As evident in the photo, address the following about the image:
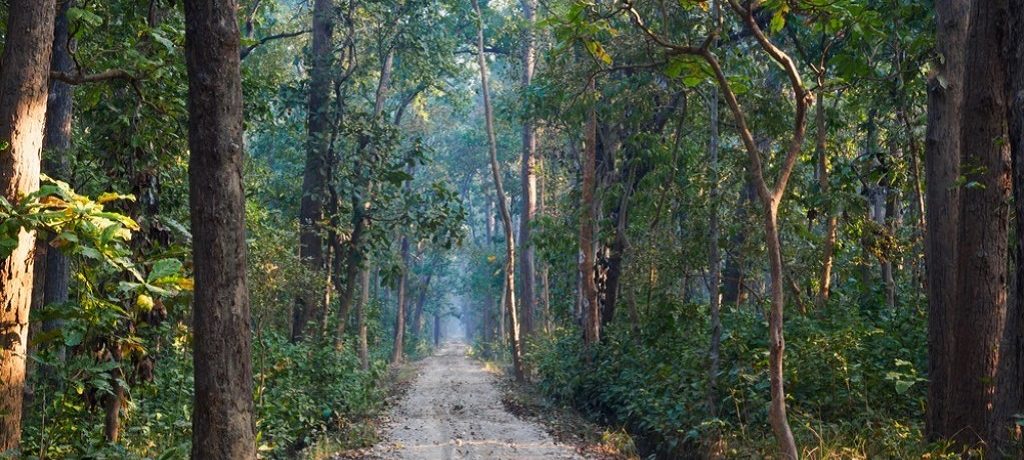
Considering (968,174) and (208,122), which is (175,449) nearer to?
(208,122)

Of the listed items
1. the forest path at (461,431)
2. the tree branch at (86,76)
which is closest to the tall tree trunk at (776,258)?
the forest path at (461,431)

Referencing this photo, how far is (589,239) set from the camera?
65.8 ft

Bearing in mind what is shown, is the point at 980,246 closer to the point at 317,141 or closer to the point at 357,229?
the point at 317,141

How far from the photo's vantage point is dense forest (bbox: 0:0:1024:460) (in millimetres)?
6047

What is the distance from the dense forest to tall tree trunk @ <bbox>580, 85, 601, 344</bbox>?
0.09 metres

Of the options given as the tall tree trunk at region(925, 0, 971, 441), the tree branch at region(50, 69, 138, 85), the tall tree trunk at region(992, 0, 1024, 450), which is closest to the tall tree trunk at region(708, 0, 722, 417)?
the tall tree trunk at region(925, 0, 971, 441)

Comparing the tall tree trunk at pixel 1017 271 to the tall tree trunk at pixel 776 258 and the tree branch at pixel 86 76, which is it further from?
the tree branch at pixel 86 76

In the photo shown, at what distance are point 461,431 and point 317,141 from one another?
7834mm

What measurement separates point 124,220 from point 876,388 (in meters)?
8.38

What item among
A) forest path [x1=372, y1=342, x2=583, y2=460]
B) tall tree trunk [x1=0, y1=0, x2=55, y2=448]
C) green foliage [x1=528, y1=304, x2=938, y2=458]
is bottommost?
forest path [x1=372, y1=342, x2=583, y2=460]

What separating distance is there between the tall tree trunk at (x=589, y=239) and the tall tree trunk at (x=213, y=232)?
1395 cm

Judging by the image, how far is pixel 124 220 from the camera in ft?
16.9

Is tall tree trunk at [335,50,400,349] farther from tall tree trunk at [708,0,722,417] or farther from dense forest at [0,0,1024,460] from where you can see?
tall tree trunk at [708,0,722,417]

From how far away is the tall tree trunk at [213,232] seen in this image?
5.96 metres
